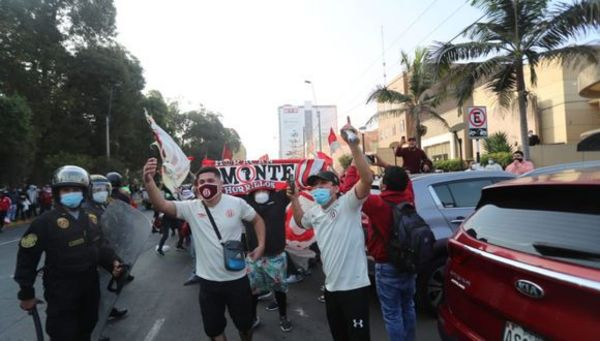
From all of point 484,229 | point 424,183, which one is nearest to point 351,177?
point 424,183

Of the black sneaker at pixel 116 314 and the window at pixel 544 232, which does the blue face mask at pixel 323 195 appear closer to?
the window at pixel 544 232

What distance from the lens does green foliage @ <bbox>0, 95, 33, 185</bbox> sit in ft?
66.4

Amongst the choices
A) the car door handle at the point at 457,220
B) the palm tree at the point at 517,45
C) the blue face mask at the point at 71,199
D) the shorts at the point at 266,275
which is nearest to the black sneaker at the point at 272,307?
the shorts at the point at 266,275

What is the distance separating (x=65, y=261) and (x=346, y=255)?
2.30m

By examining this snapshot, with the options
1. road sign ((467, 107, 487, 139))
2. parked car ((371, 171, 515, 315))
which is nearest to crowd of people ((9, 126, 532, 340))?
parked car ((371, 171, 515, 315))

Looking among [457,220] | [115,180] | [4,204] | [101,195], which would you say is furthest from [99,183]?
[4,204]

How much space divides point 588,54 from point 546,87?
876 cm

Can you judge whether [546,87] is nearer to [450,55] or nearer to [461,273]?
[450,55]

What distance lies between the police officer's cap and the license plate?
3392mm

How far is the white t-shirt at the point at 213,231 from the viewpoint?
3.58 m

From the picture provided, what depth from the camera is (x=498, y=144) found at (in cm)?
2030

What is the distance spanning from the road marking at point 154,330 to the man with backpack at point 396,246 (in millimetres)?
2741

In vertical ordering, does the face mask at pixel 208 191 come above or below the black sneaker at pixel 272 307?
above

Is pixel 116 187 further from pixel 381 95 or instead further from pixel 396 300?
pixel 381 95
